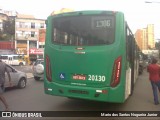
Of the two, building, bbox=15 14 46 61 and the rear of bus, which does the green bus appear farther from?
building, bbox=15 14 46 61

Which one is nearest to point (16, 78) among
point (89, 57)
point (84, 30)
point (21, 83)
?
point (21, 83)

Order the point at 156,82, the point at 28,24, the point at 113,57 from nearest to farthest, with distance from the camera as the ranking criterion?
1. the point at 113,57
2. the point at 156,82
3. the point at 28,24

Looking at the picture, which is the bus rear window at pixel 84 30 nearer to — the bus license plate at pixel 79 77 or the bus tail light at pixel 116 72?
the bus tail light at pixel 116 72

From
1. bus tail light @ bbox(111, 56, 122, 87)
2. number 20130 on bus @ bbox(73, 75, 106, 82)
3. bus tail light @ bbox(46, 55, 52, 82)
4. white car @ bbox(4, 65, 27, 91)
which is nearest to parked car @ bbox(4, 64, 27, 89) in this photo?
white car @ bbox(4, 65, 27, 91)

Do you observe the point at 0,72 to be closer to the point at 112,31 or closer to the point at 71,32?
the point at 71,32

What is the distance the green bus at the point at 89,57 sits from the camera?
7434 mm

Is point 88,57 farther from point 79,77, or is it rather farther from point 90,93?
point 90,93

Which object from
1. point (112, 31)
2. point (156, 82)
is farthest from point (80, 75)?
point (156, 82)

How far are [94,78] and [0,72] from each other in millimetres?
2700

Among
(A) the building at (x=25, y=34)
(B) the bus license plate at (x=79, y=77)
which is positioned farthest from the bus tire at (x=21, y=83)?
(A) the building at (x=25, y=34)

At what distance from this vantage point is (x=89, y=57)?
7586 mm

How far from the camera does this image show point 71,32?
8.02 meters

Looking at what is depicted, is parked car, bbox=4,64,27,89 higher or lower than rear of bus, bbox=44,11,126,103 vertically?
lower

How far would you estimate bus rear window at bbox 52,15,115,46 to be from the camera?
756 centimetres
